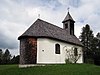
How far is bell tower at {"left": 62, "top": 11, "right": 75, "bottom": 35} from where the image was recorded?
113ft

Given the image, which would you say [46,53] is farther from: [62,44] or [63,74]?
[63,74]

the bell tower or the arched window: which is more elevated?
the bell tower

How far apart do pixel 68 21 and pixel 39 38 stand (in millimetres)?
12345

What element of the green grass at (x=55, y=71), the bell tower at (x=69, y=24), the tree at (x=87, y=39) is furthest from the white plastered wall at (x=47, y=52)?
the tree at (x=87, y=39)

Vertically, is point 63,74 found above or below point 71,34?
below

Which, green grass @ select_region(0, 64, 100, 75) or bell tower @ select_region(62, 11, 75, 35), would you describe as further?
bell tower @ select_region(62, 11, 75, 35)

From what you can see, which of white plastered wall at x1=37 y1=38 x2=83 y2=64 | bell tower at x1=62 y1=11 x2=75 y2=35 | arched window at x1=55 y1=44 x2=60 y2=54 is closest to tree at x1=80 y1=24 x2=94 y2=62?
bell tower at x1=62 y1=11 x2=75 y2=35

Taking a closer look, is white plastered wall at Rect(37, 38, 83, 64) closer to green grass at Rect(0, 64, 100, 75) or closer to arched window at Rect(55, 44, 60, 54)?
arched window at Rect(55, 44, 60, 54)

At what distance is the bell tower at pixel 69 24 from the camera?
1358 inches

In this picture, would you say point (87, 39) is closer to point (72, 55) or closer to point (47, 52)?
point (72, 55)

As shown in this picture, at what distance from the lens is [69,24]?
34.7 m

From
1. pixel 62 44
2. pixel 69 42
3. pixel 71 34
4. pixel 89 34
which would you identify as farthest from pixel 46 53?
pixel 89 34

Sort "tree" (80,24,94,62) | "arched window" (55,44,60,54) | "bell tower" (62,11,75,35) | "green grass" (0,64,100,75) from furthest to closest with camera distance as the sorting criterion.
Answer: "tree" (80,24,94,62) < "bell tower" (62,11,75,35) < "arched window" (55,44,60,54) < "green grass" (0,64,100,75)

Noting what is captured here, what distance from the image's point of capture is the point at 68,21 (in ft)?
115
